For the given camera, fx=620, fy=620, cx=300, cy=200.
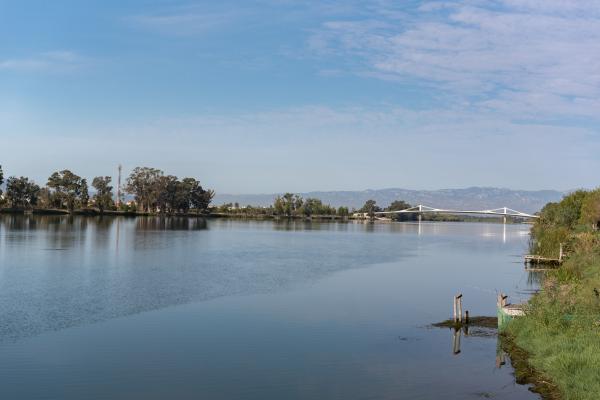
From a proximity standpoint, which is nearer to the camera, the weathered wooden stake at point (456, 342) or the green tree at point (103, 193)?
the weathered wooden stake at point (456, 342)

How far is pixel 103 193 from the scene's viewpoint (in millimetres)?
171500

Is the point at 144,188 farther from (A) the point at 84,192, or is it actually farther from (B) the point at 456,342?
(B) the point at 456,342

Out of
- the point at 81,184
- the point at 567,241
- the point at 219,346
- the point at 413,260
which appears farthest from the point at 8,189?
the point at 219,346

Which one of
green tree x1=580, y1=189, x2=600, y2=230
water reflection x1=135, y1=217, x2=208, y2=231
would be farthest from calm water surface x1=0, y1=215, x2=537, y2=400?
water reflection x1=135, y1=217, x2=208, y2=231

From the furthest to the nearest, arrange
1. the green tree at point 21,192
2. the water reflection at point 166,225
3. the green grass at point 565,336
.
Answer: the green tree at point 21,192
the water reflection at point 166,225
the green grass at point 565,336

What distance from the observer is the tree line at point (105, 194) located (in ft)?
496

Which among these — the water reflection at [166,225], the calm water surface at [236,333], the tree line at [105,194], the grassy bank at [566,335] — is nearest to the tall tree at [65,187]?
the tree line at [105,194]

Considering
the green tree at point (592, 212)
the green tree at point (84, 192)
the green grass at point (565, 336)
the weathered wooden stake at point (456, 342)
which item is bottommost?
the weathered wooden stake at point (456, 342)

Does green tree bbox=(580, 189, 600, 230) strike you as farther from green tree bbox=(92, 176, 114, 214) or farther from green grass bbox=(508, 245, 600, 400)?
green tree bbox=(92, 176, 114, 214)

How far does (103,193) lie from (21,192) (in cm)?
2553

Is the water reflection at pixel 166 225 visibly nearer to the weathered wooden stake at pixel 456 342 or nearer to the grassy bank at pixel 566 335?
the weathered wooden stake at pixel 456 342

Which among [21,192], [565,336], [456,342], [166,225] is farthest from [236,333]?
[21,192]

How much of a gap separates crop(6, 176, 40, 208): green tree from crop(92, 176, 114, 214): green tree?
16341 mm

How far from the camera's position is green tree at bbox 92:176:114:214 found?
16500cm
